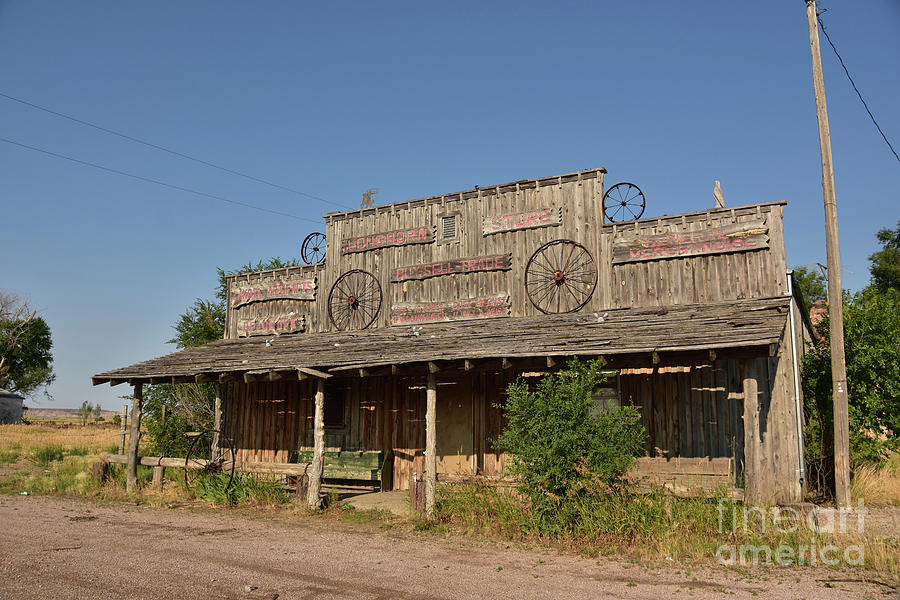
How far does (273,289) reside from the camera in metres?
18.7

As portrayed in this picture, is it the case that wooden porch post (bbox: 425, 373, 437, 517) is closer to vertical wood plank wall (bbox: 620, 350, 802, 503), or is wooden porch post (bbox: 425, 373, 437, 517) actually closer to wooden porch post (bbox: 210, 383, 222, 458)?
vertical wood plank wall (bbox: 620, 350, 802, 503)

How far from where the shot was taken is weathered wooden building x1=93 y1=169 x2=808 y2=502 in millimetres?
11609

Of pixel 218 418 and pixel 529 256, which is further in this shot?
pixel 218 418

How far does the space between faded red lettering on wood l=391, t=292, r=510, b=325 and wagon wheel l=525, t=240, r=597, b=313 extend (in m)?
→ 0.77

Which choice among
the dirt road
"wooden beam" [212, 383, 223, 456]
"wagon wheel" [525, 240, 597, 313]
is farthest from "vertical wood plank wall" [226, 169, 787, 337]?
the dirt road

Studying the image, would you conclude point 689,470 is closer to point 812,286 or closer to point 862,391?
point 862,391

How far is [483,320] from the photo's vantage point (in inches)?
602

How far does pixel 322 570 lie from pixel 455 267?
931 centimetres

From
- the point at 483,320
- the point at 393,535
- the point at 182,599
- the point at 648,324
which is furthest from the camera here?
the point at 483,320

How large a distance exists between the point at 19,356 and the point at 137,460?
58.3m

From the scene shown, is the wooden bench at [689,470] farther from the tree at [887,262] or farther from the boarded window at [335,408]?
the tree at [887,262]

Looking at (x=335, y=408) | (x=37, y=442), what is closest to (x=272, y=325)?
(x=335, y=408)

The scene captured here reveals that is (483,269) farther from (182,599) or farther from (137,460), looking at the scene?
(182,599)

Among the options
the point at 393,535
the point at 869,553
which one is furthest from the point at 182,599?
the point at 869,553
